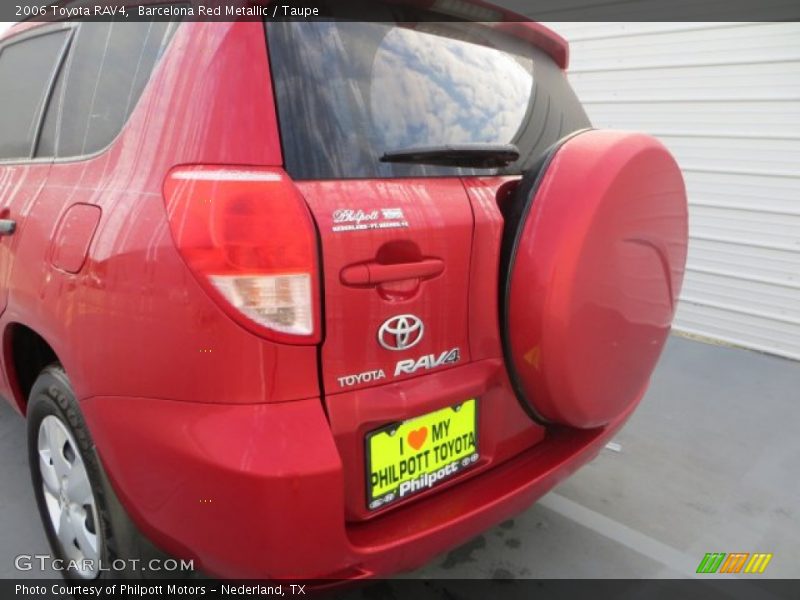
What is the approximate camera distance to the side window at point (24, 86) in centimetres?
202

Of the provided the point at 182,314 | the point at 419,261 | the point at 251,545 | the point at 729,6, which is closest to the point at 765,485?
the point at 419,261

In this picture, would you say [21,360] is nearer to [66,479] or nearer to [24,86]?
[66,479]

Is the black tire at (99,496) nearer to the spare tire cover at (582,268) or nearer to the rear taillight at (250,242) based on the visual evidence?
the rear taillight at (250,242)

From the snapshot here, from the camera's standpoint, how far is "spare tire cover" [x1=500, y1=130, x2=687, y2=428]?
1.52m

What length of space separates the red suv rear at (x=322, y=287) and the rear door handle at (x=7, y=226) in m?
0.01

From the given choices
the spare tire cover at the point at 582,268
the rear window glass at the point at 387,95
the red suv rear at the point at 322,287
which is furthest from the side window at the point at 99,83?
the spare tire cover at the point at 582,268

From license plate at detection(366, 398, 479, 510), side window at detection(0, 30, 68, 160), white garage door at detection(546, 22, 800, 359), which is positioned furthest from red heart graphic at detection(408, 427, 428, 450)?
white garage door at detection(546, 22, 800, 359)

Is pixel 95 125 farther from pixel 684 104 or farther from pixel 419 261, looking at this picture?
pixel 684 104

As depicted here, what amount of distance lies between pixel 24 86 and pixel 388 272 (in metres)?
1.73

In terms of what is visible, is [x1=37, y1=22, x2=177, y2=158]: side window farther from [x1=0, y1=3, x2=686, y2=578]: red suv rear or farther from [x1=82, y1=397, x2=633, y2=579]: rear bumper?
[x1=82, y1=397, x2=633, y2=579]: rear bumper

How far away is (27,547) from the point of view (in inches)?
86.3

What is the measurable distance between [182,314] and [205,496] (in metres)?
0.39

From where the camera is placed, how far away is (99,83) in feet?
5.49

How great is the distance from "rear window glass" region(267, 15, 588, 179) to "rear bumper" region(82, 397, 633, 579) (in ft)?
1.88
